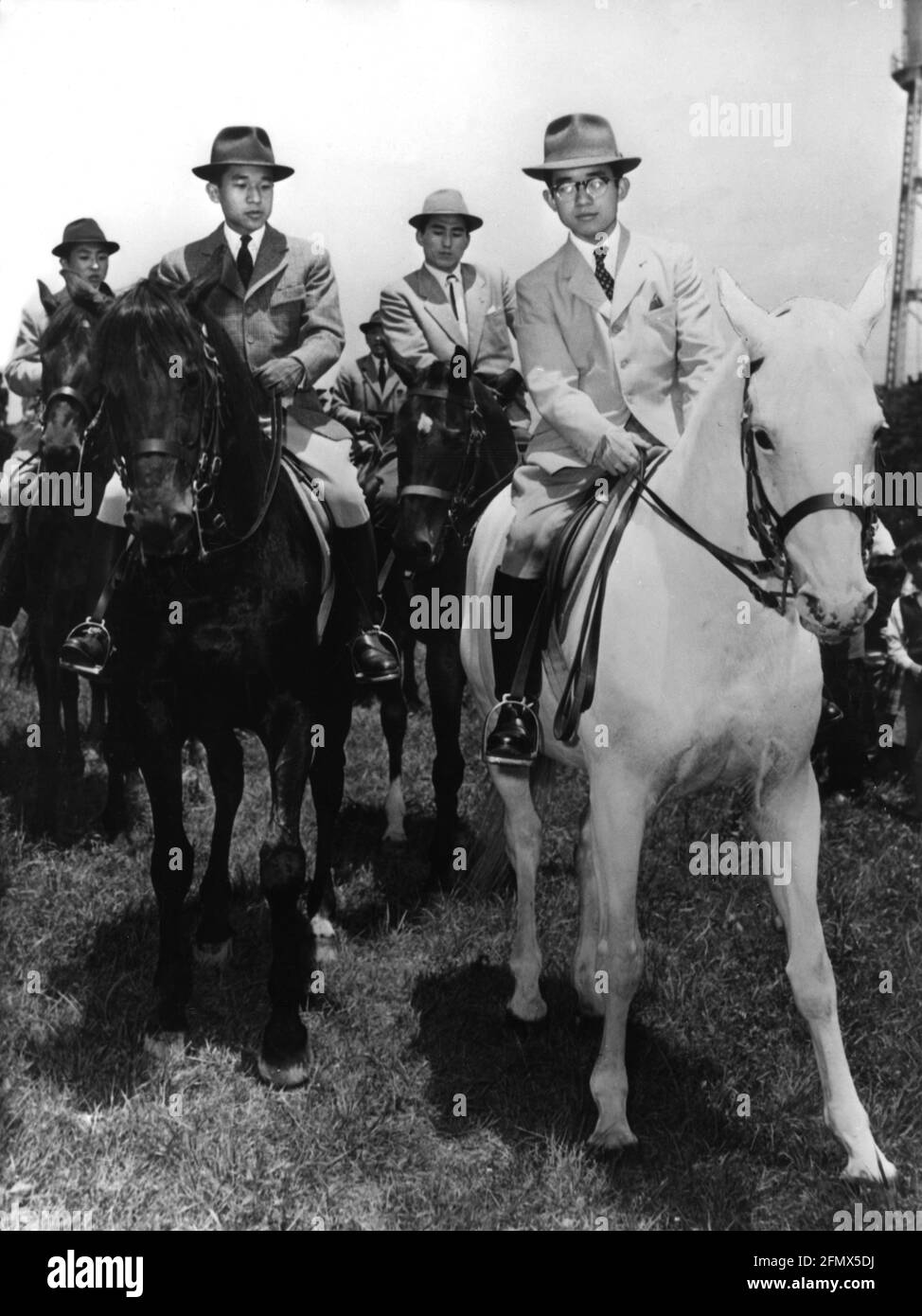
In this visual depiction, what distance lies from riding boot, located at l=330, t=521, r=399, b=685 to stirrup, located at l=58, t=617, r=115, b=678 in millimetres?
1155

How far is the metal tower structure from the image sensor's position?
20.6 feet

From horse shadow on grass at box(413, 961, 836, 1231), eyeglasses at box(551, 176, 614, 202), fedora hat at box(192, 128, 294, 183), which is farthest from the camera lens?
fedora hat at box(192, 128, 294, 183)

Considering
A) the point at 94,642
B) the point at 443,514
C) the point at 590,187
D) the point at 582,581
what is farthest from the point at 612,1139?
the point at 590,187

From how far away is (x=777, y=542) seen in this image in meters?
4.75

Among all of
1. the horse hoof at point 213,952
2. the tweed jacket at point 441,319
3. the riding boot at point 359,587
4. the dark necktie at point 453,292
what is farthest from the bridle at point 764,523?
the dark necktie at point 453,292

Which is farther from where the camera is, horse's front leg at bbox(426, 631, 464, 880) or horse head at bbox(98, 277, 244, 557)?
horse's front leg at bbox(426, 631, 464, 880)

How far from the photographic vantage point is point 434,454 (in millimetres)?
7609

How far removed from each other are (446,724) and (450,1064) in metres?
2.57

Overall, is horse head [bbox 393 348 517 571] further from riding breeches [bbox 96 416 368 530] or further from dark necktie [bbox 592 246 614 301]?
dark necktie [bbox 592 246 614 301]

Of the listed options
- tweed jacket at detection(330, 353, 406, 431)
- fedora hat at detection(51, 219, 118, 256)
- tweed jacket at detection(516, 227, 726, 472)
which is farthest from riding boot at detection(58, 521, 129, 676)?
tweed jacket at detection(330, 353, 406, 431)

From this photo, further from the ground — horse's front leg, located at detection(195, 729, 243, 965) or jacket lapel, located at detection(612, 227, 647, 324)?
jacket lapel, located at detection(612, 227, 647, 324)

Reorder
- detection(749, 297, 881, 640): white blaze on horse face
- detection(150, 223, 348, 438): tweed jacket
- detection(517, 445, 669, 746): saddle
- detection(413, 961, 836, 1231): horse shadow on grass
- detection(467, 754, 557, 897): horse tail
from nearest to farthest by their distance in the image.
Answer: detection(749, 297, 881, 640): white blaze on horse face
detection(413, 961, 836, 1231): horse shadow on grass
detection(517, 445, 669, 746): saddle
detection(150, 223, 348, 438): tweed jacket
detection(467, 754, 557, 897): horse tail

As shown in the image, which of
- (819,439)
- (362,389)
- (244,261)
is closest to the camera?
(819,439)

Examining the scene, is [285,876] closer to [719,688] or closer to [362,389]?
[719,688]
